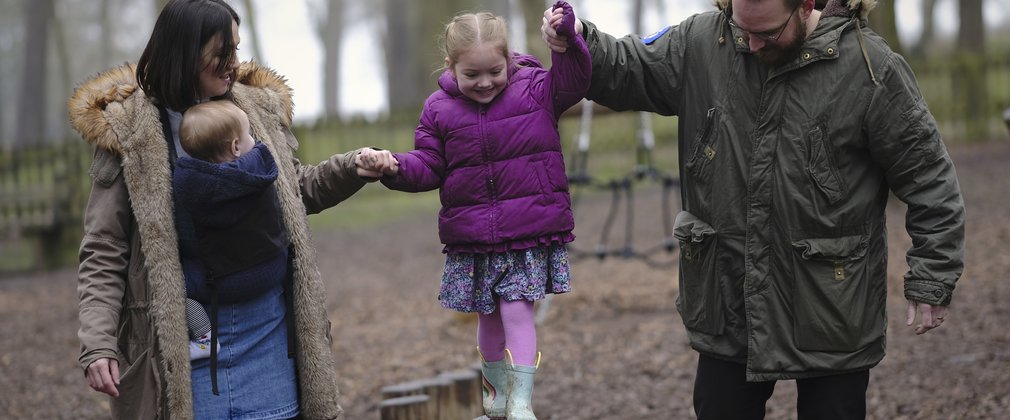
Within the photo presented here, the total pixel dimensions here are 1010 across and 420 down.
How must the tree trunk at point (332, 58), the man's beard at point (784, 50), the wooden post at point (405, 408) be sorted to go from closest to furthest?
the man's beard at point (784, 50), the wooden post at point (405, 408), the tree trunk at point (332, 58)

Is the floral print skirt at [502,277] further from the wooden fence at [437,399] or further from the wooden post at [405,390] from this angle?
the wooden post at [405,390]

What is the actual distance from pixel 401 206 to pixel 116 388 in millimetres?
15262

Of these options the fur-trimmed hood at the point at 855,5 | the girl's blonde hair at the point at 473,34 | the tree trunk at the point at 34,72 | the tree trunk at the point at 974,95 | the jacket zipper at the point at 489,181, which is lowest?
the jacket zipper at the point at 489,181

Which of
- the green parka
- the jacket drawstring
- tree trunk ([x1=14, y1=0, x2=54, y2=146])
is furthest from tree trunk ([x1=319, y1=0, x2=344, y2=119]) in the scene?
the green parka

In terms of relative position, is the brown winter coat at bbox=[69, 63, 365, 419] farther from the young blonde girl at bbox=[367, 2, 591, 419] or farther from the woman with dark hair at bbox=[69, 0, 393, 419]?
the young blonde girl at bbox=[367, 2, 591, 419]

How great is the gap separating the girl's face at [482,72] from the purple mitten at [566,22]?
20cm

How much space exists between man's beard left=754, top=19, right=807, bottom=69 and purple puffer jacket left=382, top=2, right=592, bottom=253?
20.5 inches

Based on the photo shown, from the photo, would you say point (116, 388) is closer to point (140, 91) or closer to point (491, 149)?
point (140, 91)

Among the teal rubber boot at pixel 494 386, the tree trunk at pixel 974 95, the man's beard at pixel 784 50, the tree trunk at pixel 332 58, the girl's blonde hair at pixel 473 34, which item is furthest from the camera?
the tree trunk at pixel 332 58

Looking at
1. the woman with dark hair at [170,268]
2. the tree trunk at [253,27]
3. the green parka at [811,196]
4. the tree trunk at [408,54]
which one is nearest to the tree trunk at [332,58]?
the tree trunk at [408,54]

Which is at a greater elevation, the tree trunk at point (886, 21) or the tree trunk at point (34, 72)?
→ the tree trunk at point (34, 72)

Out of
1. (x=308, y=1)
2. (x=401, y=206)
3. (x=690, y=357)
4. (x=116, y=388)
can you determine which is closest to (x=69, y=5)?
(x=308, y=1)

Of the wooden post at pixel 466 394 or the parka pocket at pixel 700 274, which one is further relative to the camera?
the wooden post at pixel 466 394

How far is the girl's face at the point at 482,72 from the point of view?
313 cm
